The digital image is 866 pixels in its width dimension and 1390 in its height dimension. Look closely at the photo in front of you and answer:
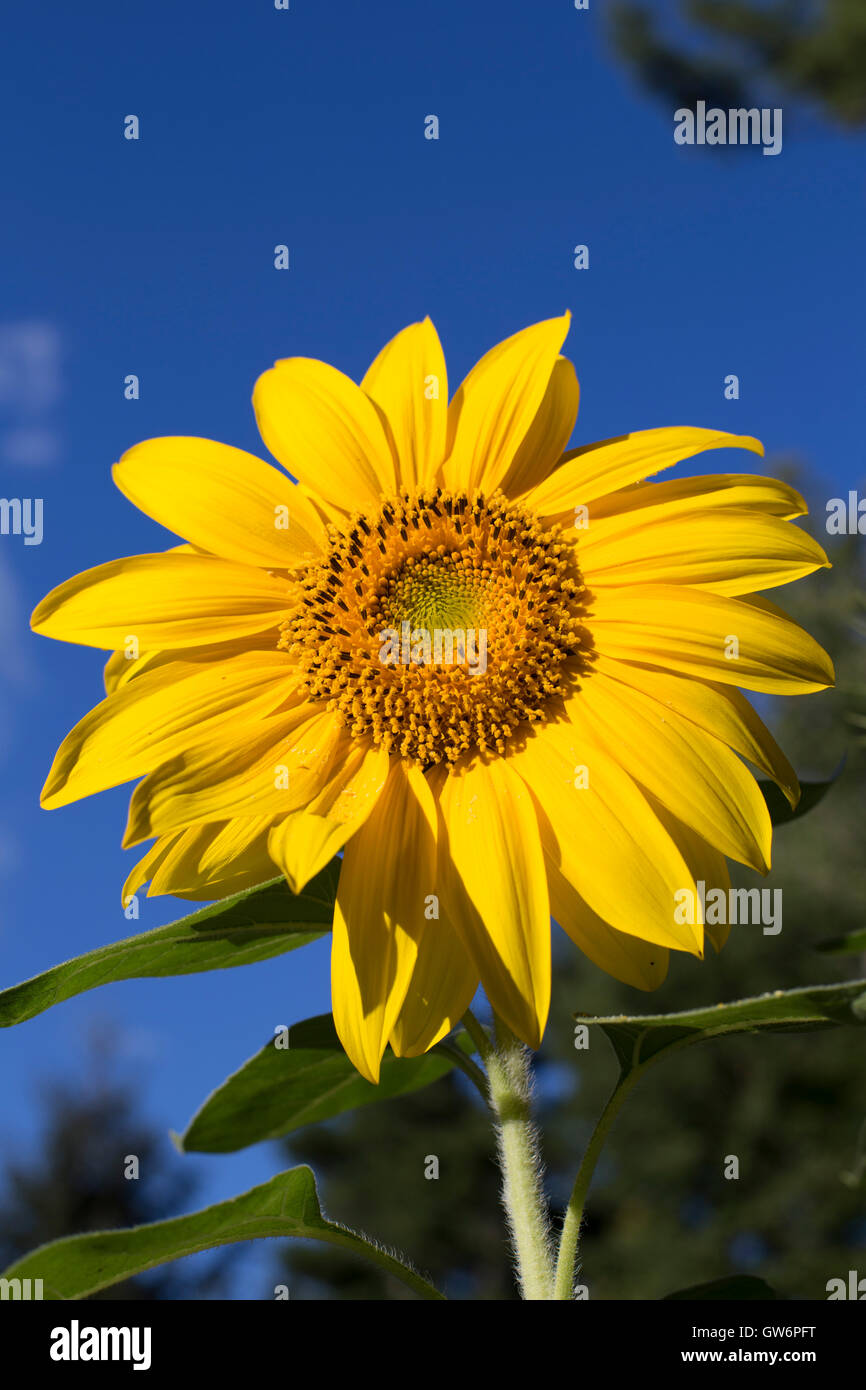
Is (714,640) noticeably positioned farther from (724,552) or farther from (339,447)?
(339,447)

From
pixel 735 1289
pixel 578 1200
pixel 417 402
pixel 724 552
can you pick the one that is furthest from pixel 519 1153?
pixel 417 402

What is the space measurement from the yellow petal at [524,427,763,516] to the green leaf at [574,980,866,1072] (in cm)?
81

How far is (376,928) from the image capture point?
1614 millimetres

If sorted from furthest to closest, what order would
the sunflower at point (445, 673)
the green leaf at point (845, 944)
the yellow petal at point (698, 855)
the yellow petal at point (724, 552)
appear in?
the yellow petal at point (724, 552)
the yellow petal at point (698, 855)
the sunflower at point (445, 673)
the green leaf at point (845, 944)

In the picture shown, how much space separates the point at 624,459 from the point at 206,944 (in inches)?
38.1

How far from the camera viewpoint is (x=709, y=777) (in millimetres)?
1715

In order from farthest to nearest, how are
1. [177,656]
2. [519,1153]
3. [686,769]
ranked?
[177,656], [686,769], [519,1153]

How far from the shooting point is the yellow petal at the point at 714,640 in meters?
1.76

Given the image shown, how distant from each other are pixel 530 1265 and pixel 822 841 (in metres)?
21.4

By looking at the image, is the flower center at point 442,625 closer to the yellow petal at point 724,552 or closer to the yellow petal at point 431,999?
the yellow petal at point 724,552

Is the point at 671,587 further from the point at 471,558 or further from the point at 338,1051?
the point at 338,1051

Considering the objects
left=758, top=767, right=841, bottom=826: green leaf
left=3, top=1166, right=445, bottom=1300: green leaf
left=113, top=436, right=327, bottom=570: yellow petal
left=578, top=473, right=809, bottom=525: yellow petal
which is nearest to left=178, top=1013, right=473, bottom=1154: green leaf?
left=3, top=1166, right=445, bottom=1300: green leaf

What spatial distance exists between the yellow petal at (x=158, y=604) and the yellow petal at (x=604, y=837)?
489mm

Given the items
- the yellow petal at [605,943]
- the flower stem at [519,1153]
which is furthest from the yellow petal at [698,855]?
the flower stem at [519,1153]
